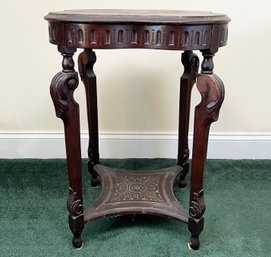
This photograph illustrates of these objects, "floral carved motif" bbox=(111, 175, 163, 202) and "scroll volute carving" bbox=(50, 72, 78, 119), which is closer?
"scroll volute carving" bbox=(50, 72, 78, 119)

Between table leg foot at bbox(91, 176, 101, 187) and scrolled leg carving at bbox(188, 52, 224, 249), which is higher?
scrolled leg carving at bbox(188, 52, 224, 249)

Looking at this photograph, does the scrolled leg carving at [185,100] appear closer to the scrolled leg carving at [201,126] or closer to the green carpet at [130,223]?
the green carpet at [130,223]

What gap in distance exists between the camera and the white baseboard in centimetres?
156

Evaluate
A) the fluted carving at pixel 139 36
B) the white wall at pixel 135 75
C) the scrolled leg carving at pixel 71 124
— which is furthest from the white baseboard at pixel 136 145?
the fluted carving at pixel 139 36

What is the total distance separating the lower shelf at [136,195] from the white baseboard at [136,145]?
233 mm

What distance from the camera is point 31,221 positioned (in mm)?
1155

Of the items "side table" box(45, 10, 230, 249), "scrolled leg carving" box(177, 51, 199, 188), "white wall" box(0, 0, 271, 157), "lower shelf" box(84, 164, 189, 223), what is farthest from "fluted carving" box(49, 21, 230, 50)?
"white wall" box(0, 0, 271, 157)

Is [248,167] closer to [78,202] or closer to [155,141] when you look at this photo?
[155,141]

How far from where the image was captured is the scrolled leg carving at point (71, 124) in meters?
0.90

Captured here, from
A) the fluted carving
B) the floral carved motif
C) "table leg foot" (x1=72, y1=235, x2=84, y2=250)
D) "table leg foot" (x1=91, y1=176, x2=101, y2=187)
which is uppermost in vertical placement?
the fluted carving

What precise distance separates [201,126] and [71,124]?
0.32 meters

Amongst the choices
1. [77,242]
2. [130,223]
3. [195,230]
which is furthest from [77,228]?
[195,230]

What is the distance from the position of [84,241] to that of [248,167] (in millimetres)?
760

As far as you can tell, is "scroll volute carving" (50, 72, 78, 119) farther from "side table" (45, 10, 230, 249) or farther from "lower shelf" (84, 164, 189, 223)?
"lower shelf" (84, 164, 189, 223)
